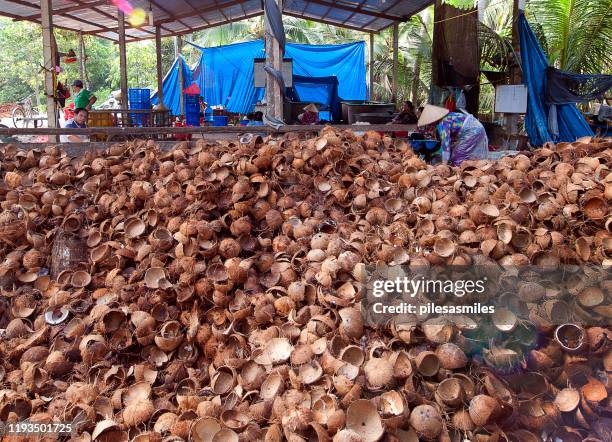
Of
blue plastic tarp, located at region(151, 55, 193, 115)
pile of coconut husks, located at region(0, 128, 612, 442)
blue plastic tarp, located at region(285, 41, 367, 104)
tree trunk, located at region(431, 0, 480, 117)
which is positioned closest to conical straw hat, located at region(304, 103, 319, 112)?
tree trunk, located at region(431, 0, 480, 117)

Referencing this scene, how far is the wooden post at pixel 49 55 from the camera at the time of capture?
21.9 ft

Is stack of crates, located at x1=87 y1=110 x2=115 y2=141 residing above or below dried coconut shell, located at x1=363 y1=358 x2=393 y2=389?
above

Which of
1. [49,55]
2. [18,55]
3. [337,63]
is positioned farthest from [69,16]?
[18,55]

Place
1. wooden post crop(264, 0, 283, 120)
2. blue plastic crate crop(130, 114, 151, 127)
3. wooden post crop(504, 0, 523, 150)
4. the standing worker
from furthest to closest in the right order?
blue plastic crate crop(130, 114, 151, 127)
the standing worker
wooden post crop(504, 0, 523, 150)
wooden post crop(264, 0, 283, 120)

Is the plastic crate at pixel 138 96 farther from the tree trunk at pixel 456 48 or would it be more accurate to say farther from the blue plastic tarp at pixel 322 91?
the tree trunk at pixel 456 48

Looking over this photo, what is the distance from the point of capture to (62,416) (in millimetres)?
2473

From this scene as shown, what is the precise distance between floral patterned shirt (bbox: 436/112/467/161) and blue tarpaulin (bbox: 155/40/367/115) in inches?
390

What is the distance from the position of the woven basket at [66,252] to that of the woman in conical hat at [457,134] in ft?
12.1

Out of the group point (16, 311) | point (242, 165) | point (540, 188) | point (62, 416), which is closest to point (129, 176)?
point (242, 165)

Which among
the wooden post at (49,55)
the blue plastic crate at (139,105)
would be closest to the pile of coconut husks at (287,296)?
the wooden post at (49,55)

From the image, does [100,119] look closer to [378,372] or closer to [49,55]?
[49,55]

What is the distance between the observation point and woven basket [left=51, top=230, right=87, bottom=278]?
370 cm

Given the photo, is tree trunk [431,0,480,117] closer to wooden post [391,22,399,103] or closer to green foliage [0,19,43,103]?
wooden post [391,22,399,103]

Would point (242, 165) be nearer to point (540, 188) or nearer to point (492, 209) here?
point (492, 209)
